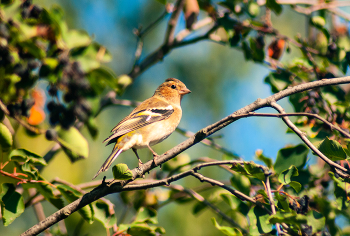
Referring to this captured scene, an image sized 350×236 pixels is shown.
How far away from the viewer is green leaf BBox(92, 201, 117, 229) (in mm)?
2676

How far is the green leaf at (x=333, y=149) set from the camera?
2125 millimetres

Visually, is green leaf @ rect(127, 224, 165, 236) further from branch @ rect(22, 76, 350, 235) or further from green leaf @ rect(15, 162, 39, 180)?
green leaf @ rect(15, 162, 39, 180)

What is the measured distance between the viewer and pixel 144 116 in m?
4.58

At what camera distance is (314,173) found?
3.24m

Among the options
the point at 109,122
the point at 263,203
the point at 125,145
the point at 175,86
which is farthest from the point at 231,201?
the point at 109,122

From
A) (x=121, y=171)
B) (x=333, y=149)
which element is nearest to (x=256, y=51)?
(x=333, y=149)

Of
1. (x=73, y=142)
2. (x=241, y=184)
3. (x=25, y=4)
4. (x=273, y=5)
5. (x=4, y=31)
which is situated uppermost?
(x=25, y=4)

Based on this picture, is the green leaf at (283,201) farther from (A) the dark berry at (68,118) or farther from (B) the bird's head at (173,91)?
(B) the bird's head at (173,91)

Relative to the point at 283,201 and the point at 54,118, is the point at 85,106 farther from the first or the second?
the point at 283,201

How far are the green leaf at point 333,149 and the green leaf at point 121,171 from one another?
4.30 ft

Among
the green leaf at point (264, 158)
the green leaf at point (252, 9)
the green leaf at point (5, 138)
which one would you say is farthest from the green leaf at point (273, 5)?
the green leaf at point (5, 138)

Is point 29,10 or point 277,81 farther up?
point 29,10

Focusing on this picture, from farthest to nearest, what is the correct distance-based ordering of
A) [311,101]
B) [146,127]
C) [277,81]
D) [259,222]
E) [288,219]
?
[146,127] → [277,81] → [311,101] → [259,222] → [288,219]

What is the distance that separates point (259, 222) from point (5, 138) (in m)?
1.88
